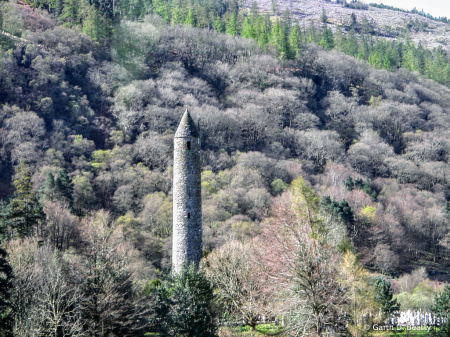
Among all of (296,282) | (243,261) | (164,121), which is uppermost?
(296,282)

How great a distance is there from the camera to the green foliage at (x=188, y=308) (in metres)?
22.6

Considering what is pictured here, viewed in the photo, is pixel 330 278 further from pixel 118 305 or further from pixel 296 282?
pixel 118 305

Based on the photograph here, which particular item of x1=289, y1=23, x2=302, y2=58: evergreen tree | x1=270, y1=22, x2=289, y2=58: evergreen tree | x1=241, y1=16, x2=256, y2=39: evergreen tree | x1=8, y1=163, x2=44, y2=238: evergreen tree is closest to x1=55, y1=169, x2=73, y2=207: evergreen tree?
x1=8, y1=163, x2=44, y2=238: evergreen tree

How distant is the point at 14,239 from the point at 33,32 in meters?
55.1

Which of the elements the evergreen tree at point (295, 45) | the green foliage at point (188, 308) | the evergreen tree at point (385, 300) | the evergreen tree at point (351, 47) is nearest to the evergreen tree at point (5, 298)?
the green foliage at point (188, 308)

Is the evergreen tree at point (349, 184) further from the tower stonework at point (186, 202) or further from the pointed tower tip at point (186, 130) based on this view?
the tower stonework at point (186, 202)

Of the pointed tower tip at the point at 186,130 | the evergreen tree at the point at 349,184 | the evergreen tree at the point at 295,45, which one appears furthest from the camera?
the evergreen tree at the point at 295,45

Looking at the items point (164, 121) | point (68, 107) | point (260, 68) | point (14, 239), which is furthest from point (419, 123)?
point (14, 239)

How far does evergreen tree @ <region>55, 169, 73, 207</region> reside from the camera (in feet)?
160

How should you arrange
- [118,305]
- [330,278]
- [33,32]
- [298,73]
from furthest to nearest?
[298,73] → [33,32] → [118,305] → [330,278]

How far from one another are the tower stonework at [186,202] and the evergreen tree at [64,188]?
25180 millimetres

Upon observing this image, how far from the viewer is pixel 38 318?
21.4 m

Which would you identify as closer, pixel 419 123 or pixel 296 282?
pixel 296 282

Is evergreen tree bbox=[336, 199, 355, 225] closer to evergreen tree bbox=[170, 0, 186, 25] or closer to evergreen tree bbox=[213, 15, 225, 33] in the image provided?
evergreen tree bbox=[170, 0, 186, 25]
